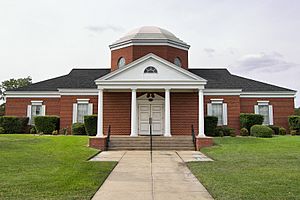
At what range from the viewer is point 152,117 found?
2388cm

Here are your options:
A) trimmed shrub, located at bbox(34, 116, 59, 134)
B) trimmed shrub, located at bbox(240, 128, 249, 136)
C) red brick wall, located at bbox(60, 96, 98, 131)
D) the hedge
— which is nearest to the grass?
trimmed shrub, located at bbox(240, 128, 249, 136)

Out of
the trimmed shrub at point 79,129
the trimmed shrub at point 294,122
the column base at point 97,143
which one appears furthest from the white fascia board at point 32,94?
the trimmed shrub at point 294,122

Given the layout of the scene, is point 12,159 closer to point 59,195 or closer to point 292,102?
point 59,195

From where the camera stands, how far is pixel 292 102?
1098 inches

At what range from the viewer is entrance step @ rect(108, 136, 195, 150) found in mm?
18828

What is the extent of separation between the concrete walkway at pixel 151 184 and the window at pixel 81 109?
1496cm

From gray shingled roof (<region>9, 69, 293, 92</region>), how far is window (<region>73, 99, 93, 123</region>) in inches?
52.3

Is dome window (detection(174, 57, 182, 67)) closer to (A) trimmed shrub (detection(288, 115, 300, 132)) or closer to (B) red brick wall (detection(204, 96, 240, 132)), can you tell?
(B) red brick wall (detection(204, 96, 240, 132))

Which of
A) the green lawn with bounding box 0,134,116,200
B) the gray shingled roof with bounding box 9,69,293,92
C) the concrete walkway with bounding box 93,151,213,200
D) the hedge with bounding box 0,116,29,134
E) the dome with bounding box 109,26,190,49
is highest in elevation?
the dome with bounding box 109,26,190,49

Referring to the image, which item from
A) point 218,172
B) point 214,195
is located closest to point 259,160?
point 218,172

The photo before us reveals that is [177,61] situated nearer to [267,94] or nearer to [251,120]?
[251,120]

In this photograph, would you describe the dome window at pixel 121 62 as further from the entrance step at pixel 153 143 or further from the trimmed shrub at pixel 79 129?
the entrance step at pixel 153 143

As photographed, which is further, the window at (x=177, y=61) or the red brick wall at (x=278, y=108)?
the red brick wall at (x=278, y=108)

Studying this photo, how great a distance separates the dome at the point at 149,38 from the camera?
25594 mm
